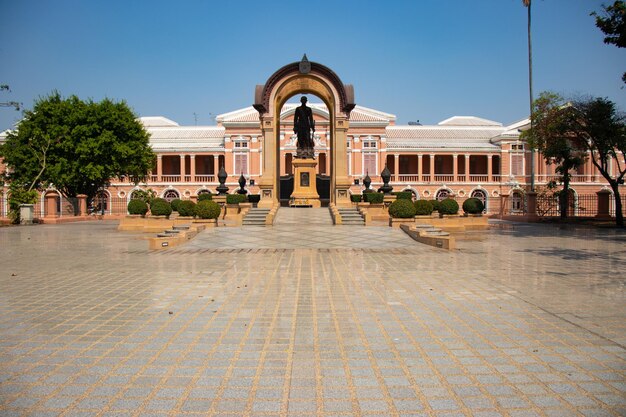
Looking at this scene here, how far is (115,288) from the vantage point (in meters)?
6.55

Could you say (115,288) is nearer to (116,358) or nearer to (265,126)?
(116,358)

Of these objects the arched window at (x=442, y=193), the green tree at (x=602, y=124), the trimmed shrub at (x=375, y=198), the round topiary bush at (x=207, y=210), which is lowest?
the round topiary bush at (x=207, y=210)

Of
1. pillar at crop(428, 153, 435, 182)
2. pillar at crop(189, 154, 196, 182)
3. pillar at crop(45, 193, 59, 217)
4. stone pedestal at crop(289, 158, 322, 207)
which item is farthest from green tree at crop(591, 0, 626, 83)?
pillar at crop(189, 154, 196, 182)

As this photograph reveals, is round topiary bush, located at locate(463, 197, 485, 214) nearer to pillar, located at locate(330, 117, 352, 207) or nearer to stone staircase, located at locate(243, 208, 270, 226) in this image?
pillar, located at locate(330, 117, 352, 207)

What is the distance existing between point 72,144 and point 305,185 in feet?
58.4

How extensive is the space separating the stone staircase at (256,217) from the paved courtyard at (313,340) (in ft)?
28.3

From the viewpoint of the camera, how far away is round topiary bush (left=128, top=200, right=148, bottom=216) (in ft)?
62.6

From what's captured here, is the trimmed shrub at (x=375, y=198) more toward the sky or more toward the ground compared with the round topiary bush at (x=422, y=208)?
more toward the sky

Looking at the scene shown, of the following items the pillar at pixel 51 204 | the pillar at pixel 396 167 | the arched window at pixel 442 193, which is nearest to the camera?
the pillar at pixel 51 204

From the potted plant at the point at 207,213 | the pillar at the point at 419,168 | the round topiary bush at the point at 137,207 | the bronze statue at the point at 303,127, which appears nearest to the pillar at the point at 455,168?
the pillar at the point at 419,168

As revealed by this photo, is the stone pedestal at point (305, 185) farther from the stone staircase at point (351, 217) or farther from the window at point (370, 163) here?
the window at point (370, 163)

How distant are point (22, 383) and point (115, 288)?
3.50 meters

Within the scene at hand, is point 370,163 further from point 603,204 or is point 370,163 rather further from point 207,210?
point 207,210

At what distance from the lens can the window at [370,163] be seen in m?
53.5
